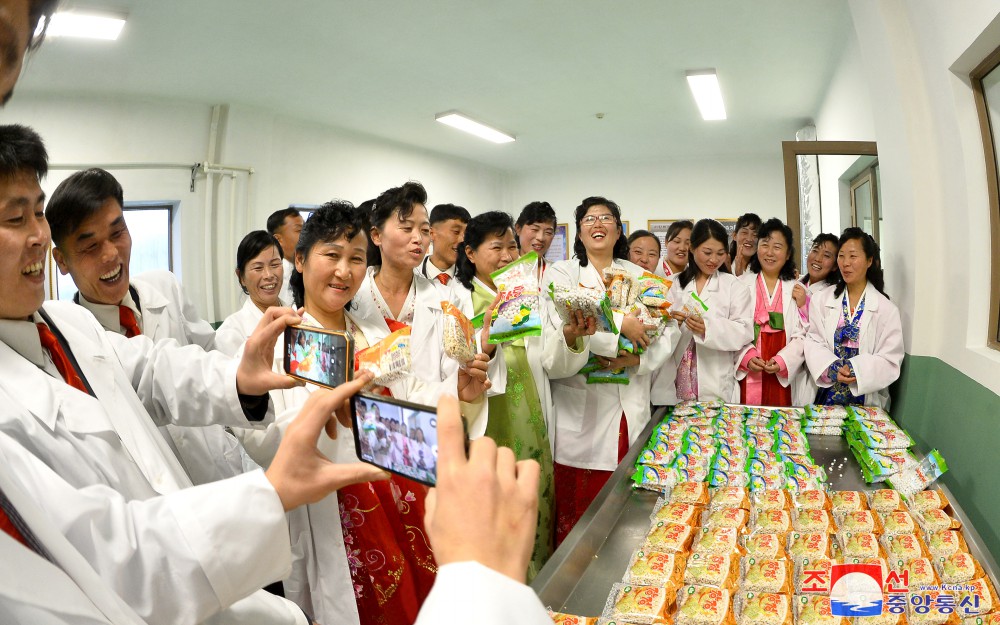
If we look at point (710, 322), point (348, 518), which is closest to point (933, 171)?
point (710, 322)

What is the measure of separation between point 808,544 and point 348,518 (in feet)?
3.86

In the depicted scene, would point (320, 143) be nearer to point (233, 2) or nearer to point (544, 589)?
point (233, 2)

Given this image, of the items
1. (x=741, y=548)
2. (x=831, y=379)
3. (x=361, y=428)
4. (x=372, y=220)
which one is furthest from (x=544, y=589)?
(x=831, y=379)

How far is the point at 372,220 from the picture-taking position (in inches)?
100.0

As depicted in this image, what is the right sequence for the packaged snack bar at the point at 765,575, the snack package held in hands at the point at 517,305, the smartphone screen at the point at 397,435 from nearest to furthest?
the smartphone screen at the point at 397,435
the packaged snack bar at the point at 765,575
the snack package held in hands at the point at 517,305

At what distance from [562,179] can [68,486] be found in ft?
34.3

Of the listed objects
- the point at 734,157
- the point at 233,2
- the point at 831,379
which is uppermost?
the point at 734,157

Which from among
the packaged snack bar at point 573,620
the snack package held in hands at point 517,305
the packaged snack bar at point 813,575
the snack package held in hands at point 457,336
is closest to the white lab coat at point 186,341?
the snack package held in hands at point 457,336

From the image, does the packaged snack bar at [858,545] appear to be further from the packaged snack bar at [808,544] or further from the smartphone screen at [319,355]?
the smartphone screen at [319,355]

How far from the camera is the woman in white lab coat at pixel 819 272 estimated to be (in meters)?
3.47

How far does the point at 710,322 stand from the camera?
3.32 m

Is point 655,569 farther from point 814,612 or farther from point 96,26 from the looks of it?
point 96,26

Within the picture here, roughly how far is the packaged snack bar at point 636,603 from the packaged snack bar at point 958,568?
2.14ft

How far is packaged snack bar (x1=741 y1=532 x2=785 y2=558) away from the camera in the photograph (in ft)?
4.78
